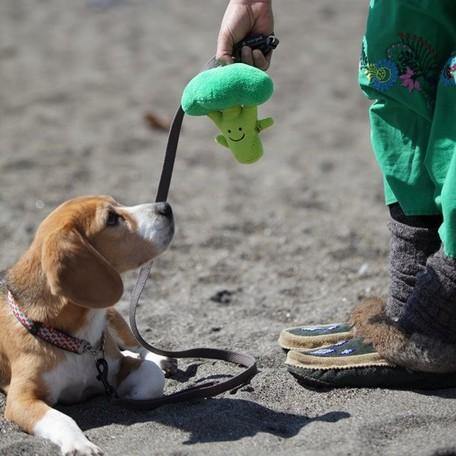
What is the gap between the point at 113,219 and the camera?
3771 millimetres

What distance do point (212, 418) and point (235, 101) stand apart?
118 centimetres

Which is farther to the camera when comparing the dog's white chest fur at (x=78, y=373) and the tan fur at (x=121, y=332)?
the tan fur at (x=121, y=332)

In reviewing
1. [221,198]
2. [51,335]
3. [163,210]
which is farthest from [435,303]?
[221,198]

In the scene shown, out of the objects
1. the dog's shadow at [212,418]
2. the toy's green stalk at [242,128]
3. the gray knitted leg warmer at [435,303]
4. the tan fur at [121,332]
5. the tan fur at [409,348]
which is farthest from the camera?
the tan fur at [121,332]

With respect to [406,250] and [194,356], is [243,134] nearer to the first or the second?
[406,250]

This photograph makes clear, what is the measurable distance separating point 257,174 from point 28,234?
6.57ft

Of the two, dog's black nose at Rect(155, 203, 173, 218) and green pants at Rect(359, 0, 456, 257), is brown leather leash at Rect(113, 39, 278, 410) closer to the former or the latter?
dog's black nose at Rect(155, 203, 173, 218)

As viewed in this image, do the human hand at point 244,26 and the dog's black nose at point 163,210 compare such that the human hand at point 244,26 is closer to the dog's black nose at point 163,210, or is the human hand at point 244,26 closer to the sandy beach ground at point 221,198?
the dog's black nose at point 163,210

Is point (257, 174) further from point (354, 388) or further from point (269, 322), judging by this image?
point (354, 388)

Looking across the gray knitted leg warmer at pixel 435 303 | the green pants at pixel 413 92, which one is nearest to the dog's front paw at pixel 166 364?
the gray knitted leg warmer at pixel 435 303

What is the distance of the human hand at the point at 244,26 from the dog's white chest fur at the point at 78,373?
1.17 metres

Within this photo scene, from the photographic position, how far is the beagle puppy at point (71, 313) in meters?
3.42

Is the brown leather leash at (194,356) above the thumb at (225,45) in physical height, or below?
below

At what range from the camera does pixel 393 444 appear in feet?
10.3
